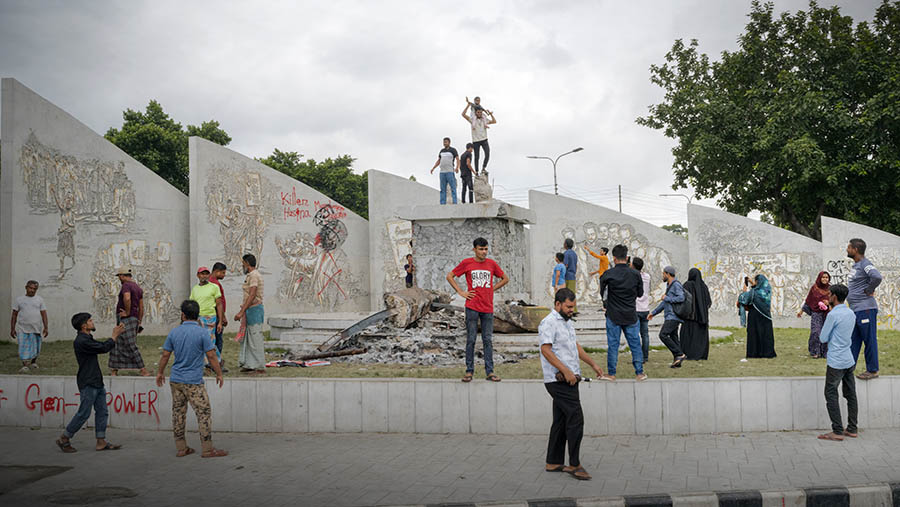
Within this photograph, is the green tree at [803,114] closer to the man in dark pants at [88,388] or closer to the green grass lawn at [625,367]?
the green grass lawn at [625,367]

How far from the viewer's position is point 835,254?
20.0m

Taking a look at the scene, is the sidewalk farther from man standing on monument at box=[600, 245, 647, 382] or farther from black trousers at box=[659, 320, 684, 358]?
black trousers at box=[659, 320, 684, 358]

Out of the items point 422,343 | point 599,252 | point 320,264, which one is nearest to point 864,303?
point 422,343

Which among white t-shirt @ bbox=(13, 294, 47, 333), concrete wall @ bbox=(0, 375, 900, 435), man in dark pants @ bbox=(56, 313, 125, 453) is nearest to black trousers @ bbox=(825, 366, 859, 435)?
concrete wall @ bbox=(0, 375, 900, 435)

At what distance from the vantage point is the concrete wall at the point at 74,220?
52.1 feet

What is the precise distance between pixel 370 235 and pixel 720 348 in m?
13.7

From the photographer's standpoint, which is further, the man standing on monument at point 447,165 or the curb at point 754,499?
the man standing on monument at point 447,165

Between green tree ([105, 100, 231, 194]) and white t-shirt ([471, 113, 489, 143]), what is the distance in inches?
888

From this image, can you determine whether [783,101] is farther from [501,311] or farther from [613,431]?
[613,431]

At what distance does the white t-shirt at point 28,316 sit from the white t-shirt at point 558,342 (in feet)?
30.1

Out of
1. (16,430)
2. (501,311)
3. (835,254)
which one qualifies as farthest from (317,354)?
(835,254)

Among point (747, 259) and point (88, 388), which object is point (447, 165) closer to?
point (88, 388)

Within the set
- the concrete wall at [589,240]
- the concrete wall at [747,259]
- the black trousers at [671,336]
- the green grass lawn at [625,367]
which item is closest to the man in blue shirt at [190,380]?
the green grass lawn at [625,367]

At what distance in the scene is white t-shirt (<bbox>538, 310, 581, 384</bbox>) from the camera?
5836 millimetres
